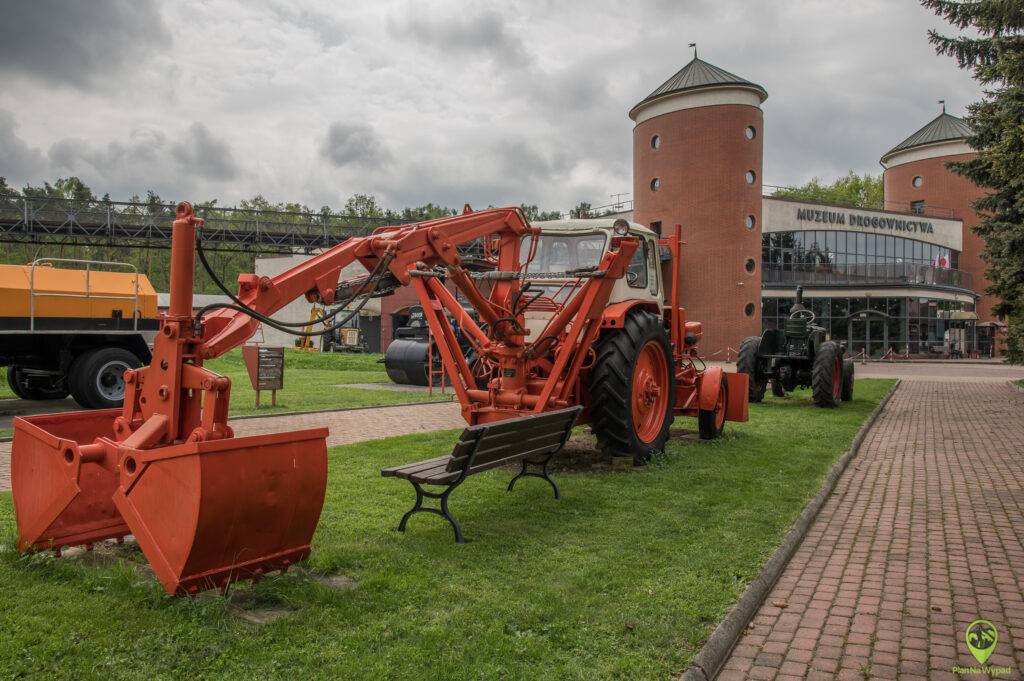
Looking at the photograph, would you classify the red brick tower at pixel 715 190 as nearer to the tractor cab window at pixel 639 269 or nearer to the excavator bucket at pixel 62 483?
the tractor cab window at pixel 639 269

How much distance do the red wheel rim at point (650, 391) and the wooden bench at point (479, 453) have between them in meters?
1.81

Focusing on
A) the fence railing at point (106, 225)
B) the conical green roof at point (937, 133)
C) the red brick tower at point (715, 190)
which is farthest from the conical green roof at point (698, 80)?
the conical green roof at point (937, 133)

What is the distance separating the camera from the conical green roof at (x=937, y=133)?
160 feet

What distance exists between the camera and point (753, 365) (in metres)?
14.8

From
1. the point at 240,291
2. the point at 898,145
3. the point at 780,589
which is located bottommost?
the point at 780,589

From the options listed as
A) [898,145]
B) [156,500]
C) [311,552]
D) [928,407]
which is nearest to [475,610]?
[311,552]

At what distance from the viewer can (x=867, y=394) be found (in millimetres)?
17656

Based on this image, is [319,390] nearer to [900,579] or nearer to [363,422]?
[363,422]

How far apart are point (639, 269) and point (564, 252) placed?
942mm

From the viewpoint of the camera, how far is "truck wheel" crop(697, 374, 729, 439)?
984cm

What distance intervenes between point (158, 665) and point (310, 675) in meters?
0.65

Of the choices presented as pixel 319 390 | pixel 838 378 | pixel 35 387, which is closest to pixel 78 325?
pixel 35 387

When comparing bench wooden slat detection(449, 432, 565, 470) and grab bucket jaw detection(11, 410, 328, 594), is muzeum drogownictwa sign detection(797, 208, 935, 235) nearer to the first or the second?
bench wooden slat detection(449, 432, 565, 470)

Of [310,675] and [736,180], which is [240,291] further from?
[736,180]
